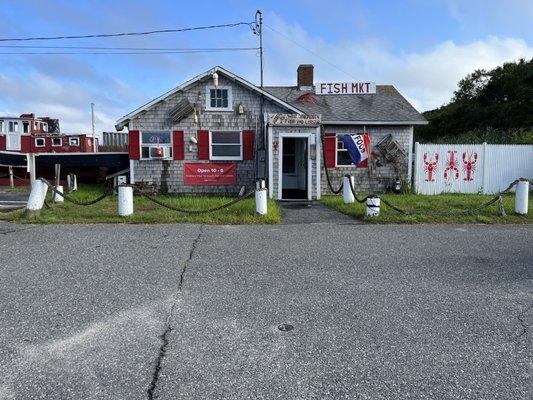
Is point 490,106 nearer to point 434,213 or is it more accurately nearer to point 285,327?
point 434,213

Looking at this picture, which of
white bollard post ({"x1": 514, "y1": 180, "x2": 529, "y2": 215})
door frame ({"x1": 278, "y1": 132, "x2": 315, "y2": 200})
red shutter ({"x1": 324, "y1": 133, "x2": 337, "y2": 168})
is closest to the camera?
white bollard post ({"x1": 514, "y1": 180, "x2": 529, "y2": 215})

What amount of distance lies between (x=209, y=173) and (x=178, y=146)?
1.54m

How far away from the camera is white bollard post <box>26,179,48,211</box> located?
454 inches

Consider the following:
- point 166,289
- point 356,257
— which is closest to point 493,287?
point 356,257

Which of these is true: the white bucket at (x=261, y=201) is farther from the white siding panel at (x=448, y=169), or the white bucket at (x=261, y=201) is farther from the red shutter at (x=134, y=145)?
the white siding panel at (x=448, y=169)

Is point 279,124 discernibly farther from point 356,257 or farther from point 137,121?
point 356,257

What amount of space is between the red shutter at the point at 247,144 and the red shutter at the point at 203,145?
137 cm

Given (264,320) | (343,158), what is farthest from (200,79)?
(264,320)

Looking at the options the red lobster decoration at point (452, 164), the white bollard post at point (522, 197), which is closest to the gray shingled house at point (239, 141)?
the red lobster decoration at point (452, 164)

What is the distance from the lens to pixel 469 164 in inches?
712

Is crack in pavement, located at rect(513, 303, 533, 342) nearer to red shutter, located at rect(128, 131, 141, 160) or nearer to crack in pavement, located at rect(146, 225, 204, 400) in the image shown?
crack in pavement, located at rect(146, 225, 204, 400)

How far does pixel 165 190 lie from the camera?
17797 millimetres

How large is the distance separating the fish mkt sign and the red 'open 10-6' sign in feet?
20.1

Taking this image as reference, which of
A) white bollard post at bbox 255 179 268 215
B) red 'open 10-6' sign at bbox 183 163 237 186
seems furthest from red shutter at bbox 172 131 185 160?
white bollard post at bbox 255 179 268 215
